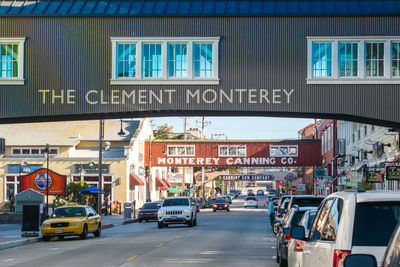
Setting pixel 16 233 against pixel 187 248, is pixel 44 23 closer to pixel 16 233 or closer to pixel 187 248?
pixel 187 248

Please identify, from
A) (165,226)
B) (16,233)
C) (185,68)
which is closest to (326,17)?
(185,68)

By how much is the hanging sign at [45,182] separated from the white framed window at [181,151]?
1243 inches

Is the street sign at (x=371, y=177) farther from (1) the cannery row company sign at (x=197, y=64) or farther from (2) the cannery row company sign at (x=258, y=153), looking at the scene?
(2) the cannery row company sign at (x=258, y=153)

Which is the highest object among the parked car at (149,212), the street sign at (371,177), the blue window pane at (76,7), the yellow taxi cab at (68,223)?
the blue window pane at (76,7)

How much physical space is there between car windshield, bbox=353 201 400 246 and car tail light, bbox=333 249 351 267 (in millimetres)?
160

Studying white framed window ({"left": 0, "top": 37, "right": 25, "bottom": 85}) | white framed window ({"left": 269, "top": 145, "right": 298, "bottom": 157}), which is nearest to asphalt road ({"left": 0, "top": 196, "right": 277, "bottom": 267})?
white framed window ({"left": 0, "top": 37, "right": 25, "bottom": 85})

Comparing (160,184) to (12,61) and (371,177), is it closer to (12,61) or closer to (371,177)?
(371,177)

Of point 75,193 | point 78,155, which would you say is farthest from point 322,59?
point 78,155

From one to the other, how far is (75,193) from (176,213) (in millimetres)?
18010

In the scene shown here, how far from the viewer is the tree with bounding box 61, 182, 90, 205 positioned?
5484 centimetres

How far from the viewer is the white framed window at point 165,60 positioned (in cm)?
2512

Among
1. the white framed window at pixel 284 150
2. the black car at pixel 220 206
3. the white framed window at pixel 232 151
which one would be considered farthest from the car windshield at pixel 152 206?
the black car at pixel 220 206

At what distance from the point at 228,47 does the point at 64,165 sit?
40.1 meters

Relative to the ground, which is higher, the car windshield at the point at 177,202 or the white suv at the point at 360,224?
the white suv at the point at 360,224
